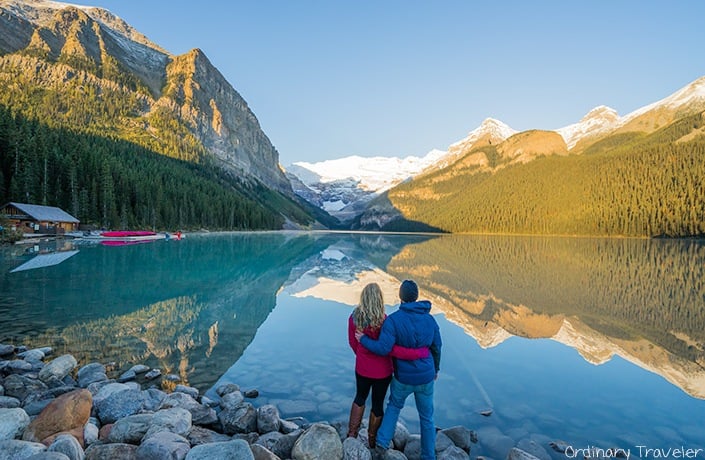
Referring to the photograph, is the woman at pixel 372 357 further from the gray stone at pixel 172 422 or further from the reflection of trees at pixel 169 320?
the reflection of trees at pixel 169 320

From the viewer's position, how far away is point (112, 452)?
454 centimetres

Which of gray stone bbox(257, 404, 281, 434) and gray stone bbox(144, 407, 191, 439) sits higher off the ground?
gray stone bbox(144, 407, 191, 439)

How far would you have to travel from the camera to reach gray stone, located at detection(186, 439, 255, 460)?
14.0 feet

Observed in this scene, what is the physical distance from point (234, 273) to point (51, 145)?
5862 centimetres

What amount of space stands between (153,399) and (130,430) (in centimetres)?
145

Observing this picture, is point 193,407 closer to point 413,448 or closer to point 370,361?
point 370,361

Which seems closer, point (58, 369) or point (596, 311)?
point (58, 369)

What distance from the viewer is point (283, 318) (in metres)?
14.1

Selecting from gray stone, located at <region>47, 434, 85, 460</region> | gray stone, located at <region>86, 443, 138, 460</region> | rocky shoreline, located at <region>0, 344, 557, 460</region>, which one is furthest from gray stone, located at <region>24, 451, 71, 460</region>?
gray stone, located at <region>86, 443, 138, 460</region>

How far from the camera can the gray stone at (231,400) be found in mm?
6680

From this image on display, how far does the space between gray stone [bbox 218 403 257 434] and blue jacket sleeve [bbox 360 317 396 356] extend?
2.52 meters

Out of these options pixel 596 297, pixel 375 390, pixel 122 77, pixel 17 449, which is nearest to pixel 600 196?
pixel 596 297

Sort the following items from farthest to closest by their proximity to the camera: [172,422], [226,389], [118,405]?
[226,389]
[118,405]
[172,422]

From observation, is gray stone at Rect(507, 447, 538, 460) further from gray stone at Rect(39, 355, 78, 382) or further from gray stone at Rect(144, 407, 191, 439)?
gray stone at Rect(39, 355, 78, 382)
